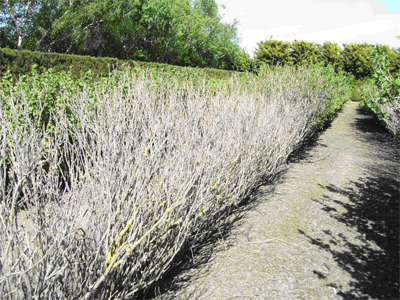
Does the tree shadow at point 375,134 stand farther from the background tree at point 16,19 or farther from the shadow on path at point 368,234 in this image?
the background tree at point 16,19

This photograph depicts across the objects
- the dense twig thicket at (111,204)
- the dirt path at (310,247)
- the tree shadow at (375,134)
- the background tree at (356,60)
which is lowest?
A: the dirt path at (310,247)

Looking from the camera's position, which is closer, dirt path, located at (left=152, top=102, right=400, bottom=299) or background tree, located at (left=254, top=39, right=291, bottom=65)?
dirt path, located at (left=152, top=102, right=400, bottom=299)

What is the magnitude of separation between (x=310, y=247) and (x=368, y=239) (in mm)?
871

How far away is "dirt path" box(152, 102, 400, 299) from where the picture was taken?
9.70 ft

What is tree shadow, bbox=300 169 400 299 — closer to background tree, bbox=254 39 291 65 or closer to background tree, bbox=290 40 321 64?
background tree, bbox=254 39 291 65

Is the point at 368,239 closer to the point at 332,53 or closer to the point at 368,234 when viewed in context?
the point at 368,234

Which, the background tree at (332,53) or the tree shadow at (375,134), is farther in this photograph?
the background tree at (332,53)

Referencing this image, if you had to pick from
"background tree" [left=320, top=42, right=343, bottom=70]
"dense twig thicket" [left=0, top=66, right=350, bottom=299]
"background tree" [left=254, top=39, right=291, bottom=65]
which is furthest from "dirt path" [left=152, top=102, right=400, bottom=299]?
"background tree" [left=320, top=42, right=343, bottom=70]

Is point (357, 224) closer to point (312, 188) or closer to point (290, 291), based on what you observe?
point (312, 188)

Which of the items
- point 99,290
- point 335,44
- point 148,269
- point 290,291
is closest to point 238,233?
point 290,291

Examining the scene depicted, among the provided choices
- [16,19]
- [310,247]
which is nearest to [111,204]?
[310,247]

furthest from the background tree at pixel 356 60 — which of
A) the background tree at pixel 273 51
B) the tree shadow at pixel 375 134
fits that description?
the tree shadow at pixel 375 134

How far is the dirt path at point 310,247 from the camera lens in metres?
2.96

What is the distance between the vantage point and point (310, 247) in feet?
12.0
